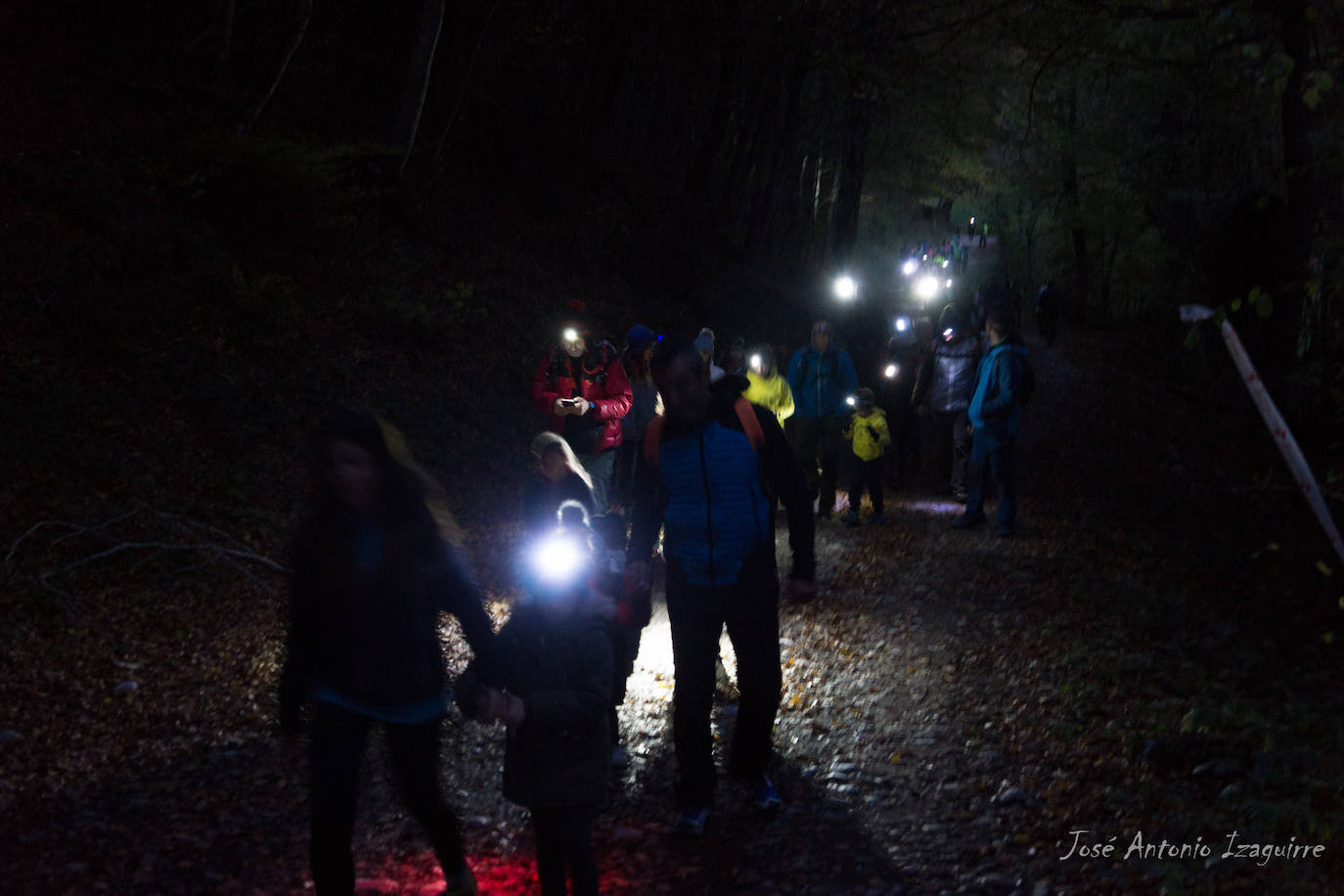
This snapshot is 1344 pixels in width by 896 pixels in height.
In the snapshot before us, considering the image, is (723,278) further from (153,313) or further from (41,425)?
(41,425)

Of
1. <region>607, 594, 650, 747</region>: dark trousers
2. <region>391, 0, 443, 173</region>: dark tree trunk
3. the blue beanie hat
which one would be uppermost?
<region>391, 0, 443, 173</region>: dark tree trunk

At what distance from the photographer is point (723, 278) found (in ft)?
91.3

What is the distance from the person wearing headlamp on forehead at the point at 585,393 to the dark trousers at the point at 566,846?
173 inches

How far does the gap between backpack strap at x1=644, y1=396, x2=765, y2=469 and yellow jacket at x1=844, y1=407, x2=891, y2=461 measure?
→ 7.76 meters

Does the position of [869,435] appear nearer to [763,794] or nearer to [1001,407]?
[1001,407]

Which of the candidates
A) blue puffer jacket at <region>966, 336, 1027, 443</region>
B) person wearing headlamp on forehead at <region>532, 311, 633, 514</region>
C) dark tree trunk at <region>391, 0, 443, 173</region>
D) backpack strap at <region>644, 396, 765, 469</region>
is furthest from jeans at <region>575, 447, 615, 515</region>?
dark tree trunk at <region>391, 0, 443, 173</region>

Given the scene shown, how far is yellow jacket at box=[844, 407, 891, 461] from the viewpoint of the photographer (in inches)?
495

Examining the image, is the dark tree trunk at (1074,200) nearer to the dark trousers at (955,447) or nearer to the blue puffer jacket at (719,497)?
the dark trousers at (955,447)

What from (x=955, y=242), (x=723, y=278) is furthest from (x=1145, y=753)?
(x=955, y=242)

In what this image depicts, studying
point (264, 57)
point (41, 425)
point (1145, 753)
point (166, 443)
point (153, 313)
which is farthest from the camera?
point (264, 57)

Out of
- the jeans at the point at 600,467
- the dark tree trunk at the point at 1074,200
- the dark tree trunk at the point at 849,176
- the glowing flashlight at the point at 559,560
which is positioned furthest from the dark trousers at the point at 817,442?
the dark tree trunk at the point at 1074,200

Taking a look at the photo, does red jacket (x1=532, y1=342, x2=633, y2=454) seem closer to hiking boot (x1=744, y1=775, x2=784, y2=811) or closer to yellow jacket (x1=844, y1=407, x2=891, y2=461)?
hiking boot (x1=744, y1=775, x2=784, y2=811)

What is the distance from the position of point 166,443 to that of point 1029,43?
878cm

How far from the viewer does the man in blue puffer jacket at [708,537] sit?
16.1 feet
